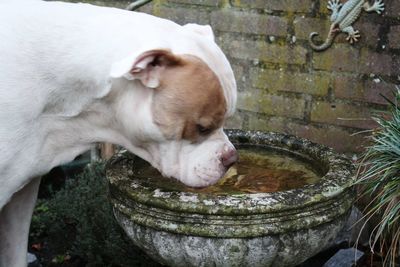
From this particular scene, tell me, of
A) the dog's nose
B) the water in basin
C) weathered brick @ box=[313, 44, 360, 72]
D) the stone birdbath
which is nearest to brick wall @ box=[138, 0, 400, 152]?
weathered brick @ box=[313, 44, 360, 72]

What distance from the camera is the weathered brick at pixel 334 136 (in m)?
3.92

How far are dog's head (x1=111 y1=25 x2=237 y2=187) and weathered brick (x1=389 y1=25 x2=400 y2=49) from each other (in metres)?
1.51

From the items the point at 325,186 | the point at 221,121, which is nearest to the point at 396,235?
the point at 325,186

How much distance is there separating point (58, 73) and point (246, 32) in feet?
6.40

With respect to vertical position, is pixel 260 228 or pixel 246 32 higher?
pixel 246 32

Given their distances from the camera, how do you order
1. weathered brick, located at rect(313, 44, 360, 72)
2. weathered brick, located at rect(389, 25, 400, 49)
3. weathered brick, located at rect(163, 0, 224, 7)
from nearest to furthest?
1. weathered brick, located at rect(389, 25, 400, 49)
2. weathered brick, located at rect(313, 44, 360, 72)
3. weathered brick, located at rect(163, 0, 224, 7)

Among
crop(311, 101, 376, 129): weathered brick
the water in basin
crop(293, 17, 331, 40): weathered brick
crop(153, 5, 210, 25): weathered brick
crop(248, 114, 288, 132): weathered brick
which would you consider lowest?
crop(248, 114, 288, 132): weathered brick

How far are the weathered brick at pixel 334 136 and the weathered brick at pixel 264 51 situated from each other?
0.41m

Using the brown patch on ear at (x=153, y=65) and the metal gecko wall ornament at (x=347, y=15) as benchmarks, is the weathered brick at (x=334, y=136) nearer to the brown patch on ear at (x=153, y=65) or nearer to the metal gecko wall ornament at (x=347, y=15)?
the metal gecko wall ornament at (x=347, y=15)

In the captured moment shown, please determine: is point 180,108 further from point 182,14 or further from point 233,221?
point 182,14

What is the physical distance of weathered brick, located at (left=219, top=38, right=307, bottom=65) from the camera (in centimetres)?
403

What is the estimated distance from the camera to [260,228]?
2385 mm

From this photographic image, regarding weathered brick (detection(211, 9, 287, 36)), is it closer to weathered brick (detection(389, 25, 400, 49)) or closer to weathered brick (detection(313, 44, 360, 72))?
weathered brick (detection(313, 44, 360, 72))

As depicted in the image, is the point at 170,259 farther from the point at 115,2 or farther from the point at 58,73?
the point at 115,2
